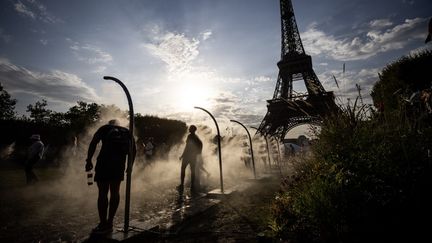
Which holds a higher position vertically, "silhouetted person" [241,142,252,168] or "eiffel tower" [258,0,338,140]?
"eiffel tower" [258,0,338,140]

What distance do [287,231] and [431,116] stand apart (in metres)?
3.59

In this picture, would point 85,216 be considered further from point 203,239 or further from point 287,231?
point 287,231

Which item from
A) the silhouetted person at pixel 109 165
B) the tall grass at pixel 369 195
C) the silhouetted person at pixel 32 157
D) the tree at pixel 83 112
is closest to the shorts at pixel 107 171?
the silhouetted person at pixel 109 165

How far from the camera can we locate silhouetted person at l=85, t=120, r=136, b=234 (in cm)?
379

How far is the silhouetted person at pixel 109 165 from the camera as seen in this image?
3793 mm

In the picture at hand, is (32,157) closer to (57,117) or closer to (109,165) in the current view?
(109,165)

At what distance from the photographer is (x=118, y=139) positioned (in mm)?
4074

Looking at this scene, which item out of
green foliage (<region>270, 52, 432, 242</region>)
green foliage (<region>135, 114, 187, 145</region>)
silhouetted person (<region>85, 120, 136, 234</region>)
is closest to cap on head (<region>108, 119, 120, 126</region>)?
silhouetted person (<region>85, 120, 136, 234</region>)

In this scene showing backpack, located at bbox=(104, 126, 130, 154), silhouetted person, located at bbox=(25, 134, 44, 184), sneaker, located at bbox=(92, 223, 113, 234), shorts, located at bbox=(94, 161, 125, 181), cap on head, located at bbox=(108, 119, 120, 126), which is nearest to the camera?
sneaker, located at bbox=(92, 223, 113, 234)

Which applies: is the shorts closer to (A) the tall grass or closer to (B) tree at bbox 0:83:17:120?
(A) the tall grass

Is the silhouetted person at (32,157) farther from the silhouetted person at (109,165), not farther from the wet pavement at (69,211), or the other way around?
the silhouetted person at (109,165)

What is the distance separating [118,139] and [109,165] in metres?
0.44

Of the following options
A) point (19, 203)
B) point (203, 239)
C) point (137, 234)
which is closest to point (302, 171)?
point (203, 239)

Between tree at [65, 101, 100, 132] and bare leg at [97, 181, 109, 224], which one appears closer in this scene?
bare leg at [97, 181, 109, 224]
